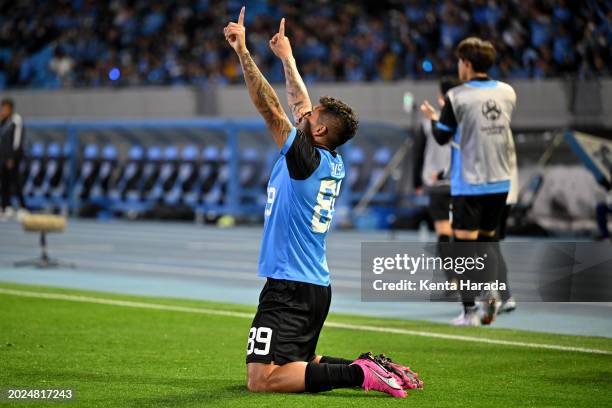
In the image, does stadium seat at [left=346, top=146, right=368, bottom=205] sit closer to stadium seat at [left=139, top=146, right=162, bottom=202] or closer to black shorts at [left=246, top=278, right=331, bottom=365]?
stadium seat at [left=139, top=146, right=162, bottom=202]

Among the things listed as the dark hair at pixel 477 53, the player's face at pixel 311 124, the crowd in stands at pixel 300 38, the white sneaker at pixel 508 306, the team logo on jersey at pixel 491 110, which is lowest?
the white sneaker at pixel 508 306

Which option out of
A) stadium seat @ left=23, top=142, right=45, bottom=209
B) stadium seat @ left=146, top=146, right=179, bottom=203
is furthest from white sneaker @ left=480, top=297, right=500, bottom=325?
stadium seat @ left=23, top=142, right=45, bottom=209

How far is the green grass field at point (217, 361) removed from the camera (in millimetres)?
6719

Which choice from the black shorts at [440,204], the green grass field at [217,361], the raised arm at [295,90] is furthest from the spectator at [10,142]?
the raised arm at [295,90]

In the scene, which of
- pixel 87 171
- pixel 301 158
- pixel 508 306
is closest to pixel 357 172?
pixel 87 171

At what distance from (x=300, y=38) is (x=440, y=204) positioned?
18722 mm

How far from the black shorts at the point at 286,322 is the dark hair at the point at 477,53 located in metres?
3.88

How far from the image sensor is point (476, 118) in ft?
32.9

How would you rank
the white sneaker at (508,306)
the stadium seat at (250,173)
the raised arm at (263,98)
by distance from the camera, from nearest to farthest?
1. the raised arm at (263,98)
2. the white sneaker at (508,306)
3. the stadium seat at (250,173)

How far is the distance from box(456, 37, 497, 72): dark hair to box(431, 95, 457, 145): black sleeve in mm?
393

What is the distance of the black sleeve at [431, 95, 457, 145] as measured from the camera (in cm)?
1015

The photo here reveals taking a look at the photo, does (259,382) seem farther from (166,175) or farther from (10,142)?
(166,175)

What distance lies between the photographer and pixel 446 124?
10.2 m

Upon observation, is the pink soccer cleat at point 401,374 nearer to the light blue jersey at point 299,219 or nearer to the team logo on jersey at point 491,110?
the light blue jersey at point 299,219
